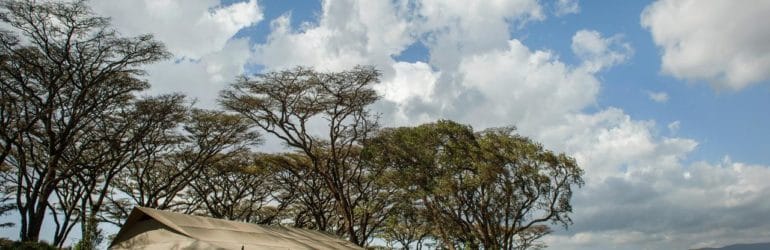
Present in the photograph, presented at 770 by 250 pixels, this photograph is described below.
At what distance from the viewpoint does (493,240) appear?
33.5 m

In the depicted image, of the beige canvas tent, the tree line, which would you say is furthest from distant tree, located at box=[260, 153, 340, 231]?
the beige canvas tent

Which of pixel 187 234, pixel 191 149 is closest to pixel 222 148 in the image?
pixel 191 149

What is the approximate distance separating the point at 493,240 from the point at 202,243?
20.2 metres

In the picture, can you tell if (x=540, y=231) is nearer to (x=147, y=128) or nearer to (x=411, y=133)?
(x=411, y=133)

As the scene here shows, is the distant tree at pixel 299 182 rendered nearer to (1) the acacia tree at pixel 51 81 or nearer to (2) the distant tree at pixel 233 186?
(2) the distant tree at pixel 233 186

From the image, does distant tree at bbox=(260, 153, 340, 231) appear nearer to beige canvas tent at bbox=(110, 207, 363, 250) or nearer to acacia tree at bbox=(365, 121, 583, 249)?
acacia tree at bbox=(365, 121, 583, 249)

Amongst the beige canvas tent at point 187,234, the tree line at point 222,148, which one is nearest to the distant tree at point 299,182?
the tree line at point 222,148

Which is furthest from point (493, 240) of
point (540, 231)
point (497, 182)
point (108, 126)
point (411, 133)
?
point (108, 126)

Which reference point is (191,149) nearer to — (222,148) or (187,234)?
(222,148)

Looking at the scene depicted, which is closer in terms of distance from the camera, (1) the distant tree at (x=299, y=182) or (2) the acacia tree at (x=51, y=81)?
(2) the acacia tree at (x=51, y=81)

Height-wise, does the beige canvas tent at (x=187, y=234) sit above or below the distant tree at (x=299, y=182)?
below

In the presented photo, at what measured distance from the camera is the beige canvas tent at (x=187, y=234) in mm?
17281

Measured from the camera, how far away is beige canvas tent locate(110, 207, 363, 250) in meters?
17.3

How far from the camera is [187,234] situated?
17391 mm
